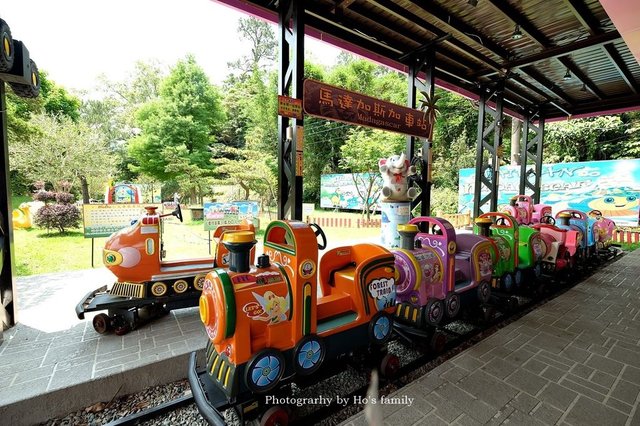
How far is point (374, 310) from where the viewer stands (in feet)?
8.57

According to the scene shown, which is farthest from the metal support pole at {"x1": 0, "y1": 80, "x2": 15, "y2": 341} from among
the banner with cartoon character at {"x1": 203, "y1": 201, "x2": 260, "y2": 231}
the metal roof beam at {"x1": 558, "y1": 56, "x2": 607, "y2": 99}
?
the metal roof beam at {"x1": 558, "y1": 56, "x2": 607, "y2": 99}

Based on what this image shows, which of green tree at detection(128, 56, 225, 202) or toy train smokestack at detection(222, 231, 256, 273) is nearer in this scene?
toy train smokestack at detection(222, 231, 256, 273)

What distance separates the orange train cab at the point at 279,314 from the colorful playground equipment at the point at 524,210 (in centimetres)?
552

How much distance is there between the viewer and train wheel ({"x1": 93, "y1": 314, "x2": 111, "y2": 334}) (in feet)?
10.3

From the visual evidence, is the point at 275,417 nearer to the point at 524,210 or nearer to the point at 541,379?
the point at 541,379

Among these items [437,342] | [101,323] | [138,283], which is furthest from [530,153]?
[101,323]

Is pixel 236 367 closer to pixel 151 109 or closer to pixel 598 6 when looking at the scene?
pixel 598 6

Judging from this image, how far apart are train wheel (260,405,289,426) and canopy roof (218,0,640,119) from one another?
4.31 m

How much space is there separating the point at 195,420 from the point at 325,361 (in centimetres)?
105

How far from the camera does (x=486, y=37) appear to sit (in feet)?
17.3

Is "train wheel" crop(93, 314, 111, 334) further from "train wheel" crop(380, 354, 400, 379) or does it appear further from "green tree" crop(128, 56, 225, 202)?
"green tree" crop(128, 56, 225, 202)

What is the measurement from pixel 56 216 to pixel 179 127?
7.95 metres

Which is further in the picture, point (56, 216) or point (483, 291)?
point (56, 216)

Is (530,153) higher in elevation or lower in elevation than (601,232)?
higher
